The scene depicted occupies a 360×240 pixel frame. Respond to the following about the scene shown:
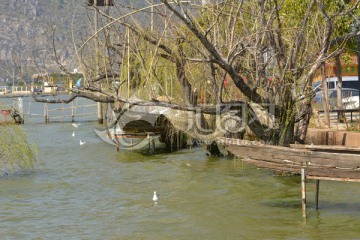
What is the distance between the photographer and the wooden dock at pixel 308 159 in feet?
38.9

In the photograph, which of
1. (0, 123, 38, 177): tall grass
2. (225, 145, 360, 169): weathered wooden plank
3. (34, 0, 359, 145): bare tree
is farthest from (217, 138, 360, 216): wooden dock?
(0, 123, 38, 177): tall grass

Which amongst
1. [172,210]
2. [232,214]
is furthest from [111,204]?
[232,214]

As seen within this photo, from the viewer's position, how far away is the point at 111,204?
51.5 feet

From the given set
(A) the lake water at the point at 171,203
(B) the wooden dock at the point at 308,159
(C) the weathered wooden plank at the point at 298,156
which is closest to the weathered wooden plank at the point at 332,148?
(B) the wooden dock at the point at 308,159

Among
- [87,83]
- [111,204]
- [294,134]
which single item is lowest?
[111,204]

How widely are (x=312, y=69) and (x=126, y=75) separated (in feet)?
21.3

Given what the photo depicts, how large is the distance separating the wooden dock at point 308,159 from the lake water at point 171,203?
3.01ft

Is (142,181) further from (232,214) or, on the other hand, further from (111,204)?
(232,214)

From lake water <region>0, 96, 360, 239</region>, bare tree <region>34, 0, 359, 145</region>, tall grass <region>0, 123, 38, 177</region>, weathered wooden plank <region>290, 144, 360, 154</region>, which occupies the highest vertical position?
bare tree <region>34, 0, 359, 145</region>

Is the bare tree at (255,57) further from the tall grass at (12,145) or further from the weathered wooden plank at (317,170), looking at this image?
the weathered wooden plank at (317,170)

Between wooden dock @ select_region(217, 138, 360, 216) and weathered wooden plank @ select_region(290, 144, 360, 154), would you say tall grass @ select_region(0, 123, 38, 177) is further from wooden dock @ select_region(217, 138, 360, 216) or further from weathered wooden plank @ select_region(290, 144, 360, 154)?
weathered wooden plank @ select_region(290, 144, 360, 154)

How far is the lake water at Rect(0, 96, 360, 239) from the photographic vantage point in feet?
42.0

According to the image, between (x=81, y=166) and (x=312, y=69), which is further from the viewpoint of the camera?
(x=81, y=166)

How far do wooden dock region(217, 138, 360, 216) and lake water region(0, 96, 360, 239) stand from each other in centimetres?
92
